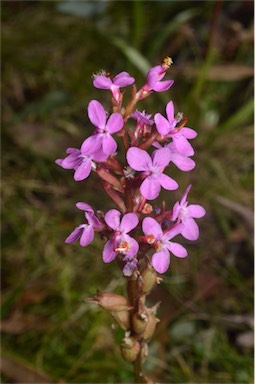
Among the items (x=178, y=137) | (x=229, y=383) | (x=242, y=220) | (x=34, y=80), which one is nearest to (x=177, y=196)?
(x=242, y=220)

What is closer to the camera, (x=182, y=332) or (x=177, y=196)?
(x=182, y=332)

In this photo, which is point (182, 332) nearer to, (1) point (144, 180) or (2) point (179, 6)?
(1) point (144, 180)

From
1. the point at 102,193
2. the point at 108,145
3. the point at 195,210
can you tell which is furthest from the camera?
the point at 102,193

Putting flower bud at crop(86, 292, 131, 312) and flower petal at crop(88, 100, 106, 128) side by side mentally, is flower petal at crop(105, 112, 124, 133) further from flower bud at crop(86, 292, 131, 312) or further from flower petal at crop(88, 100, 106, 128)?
flower bud at crop(86, 292, 131, 312)

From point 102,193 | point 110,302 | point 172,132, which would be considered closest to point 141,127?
point 172,132

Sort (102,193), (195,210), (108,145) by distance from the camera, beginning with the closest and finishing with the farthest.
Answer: (108,145)
(195,210)
(102,193)

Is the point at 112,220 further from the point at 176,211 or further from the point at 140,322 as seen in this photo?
the point at 140,322

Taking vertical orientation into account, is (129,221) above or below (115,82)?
below
